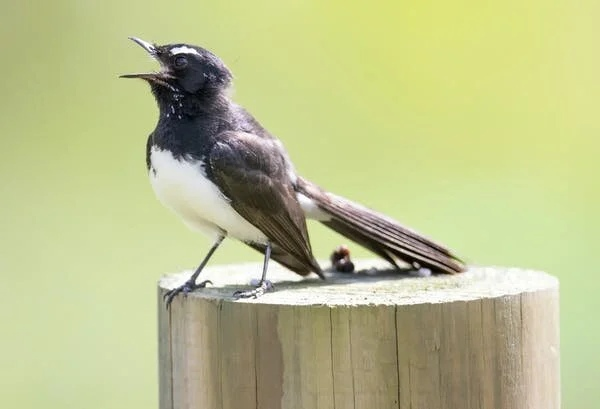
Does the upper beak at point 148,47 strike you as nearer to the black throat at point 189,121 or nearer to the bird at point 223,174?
the bird at point 223,174

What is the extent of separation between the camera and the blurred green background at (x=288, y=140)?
5.50 meters

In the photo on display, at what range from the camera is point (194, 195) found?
11.0 feet

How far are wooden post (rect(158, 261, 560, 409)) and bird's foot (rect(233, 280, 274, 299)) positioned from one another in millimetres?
46

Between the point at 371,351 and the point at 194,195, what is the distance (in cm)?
101

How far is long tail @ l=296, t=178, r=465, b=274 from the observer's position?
12.0 feet

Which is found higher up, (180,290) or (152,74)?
(152,74)

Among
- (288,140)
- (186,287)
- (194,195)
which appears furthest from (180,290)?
(288,140)

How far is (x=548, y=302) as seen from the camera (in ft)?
9.78

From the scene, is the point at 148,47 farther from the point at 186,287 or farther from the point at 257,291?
the point at 257,291

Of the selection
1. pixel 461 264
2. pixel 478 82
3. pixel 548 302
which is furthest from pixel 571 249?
pixel 548 302

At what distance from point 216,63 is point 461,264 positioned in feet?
3.81

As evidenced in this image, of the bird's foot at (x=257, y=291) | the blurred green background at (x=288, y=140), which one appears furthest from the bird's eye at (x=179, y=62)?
the blurred green background at (x=288, y=140)

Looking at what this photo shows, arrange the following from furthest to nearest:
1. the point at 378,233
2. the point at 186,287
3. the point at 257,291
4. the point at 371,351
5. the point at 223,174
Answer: the point at 378,233
the point at 223,174
the point at 186,287
the point at 257,291
the point at 371,351

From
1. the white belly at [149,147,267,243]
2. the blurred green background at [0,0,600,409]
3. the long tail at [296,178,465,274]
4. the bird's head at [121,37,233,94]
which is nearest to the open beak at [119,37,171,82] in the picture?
the bird's head at [121,37,233,94]
